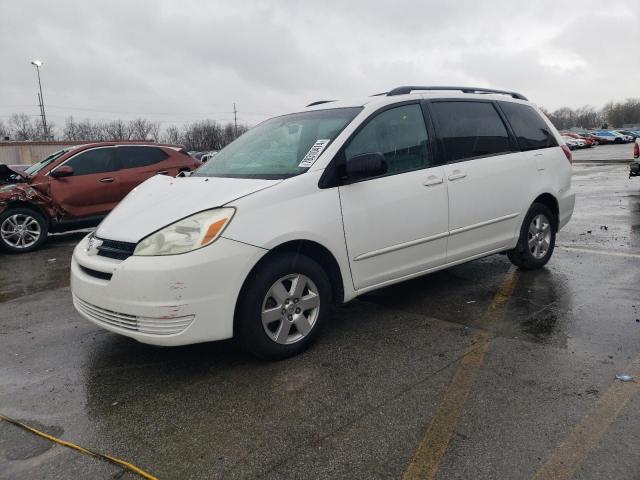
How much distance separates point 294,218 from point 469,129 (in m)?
2.19

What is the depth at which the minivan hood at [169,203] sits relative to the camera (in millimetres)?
3295

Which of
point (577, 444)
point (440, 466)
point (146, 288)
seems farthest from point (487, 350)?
point (146, 288)

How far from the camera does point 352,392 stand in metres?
3.04

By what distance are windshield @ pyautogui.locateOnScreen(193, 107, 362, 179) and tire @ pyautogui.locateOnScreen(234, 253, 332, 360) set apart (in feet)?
2.29

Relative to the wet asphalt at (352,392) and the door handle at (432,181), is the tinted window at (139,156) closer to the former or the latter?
the wet asphalt at (352,392)

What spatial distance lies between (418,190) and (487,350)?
1.35m

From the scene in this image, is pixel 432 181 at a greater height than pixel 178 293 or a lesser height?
greater

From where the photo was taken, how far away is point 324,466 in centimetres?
236

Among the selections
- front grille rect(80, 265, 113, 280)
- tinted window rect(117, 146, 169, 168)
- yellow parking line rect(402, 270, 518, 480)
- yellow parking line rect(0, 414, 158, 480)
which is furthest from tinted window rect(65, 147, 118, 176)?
yellow parking line rect(402, 270, 518, 480)

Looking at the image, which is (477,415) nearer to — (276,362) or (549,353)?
(549,353)

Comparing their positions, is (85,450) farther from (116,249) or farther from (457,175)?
(457,175)

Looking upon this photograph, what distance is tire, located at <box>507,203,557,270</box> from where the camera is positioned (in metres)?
5.25

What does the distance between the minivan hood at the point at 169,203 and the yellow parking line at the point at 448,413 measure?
1.75 metres

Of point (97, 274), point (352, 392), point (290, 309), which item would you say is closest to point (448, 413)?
point (352, 392)
